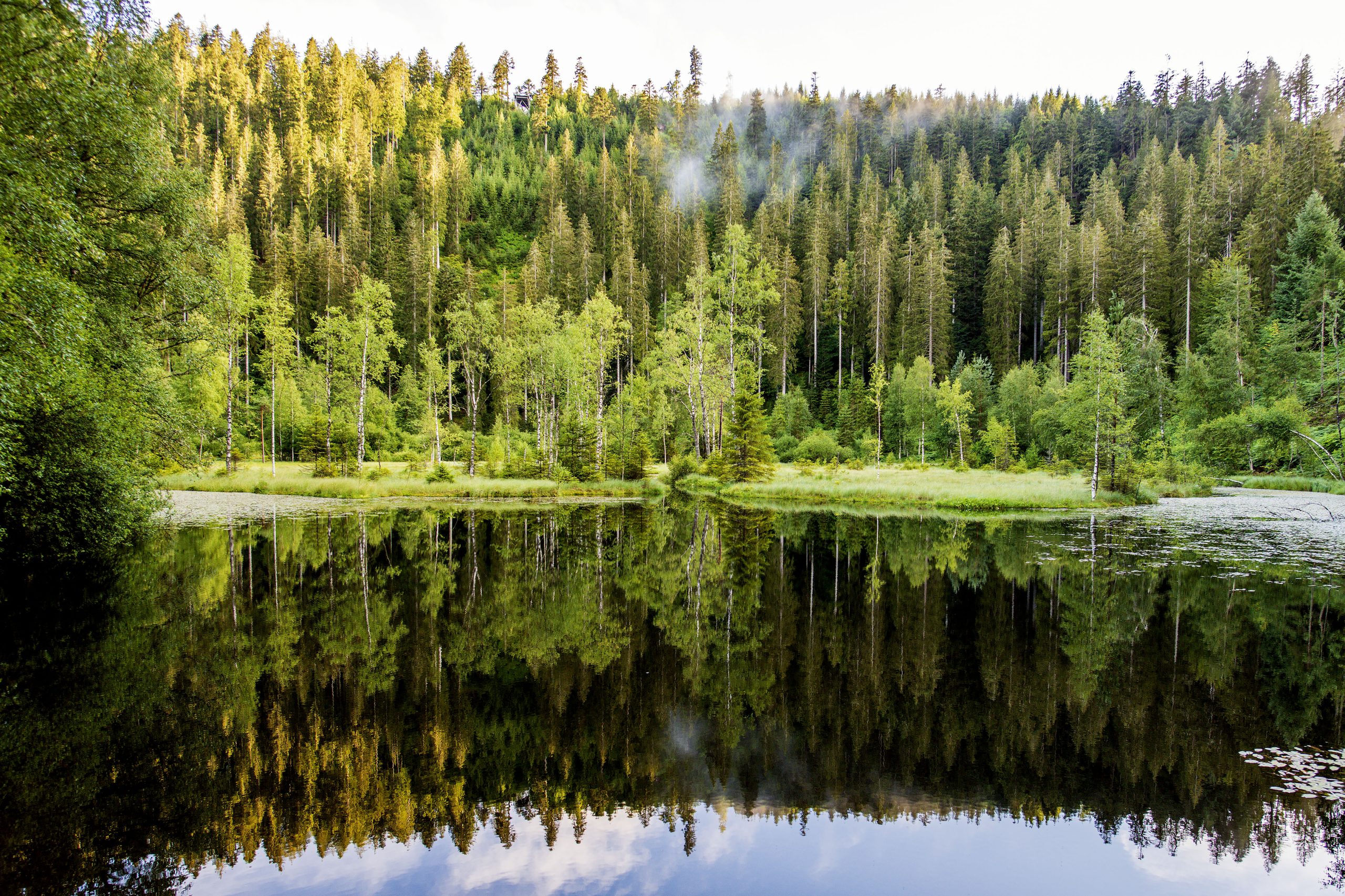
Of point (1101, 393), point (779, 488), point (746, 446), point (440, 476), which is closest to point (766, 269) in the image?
point (746, 446)

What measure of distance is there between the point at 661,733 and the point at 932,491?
2963cm

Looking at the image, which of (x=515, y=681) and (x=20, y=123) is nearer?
(x=515, y=681)

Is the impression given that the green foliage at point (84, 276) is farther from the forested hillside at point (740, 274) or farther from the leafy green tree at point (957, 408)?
the leafy green tree at point (957, 408)

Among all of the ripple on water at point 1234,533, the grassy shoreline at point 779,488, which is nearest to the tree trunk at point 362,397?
the grassy shoreline at point 779,488

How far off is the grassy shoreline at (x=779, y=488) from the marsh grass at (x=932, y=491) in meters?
0.05

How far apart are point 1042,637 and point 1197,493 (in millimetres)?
34966

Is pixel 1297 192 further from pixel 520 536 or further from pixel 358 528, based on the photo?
pixel 358 528

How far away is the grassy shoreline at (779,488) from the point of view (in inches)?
1308

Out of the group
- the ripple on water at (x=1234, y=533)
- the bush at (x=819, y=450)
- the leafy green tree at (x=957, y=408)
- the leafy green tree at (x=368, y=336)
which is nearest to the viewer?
the ripple on water at (x=1234, y=533)

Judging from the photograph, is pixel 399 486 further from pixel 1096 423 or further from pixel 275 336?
pixel 1096 423

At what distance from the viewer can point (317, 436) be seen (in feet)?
163

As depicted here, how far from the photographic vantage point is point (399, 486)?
37.7m

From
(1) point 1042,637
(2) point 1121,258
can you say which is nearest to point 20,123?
(1) point 1042,637

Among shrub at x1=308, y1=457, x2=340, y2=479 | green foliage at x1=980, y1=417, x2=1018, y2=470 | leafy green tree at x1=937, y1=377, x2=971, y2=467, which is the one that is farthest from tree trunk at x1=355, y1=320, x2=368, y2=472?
green foliage at x1=980, y1=417, x2=1018, y2=470
